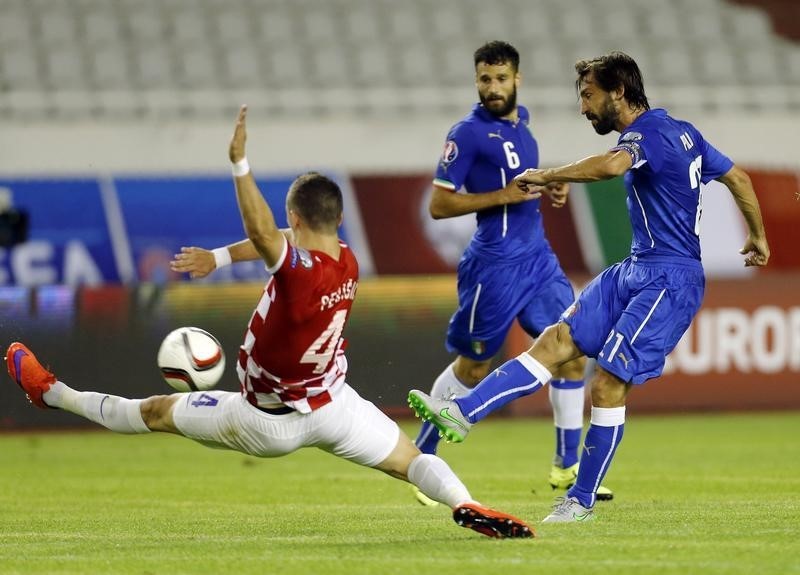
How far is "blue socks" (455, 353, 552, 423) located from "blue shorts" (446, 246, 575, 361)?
167 centimetres

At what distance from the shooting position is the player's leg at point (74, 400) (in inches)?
280

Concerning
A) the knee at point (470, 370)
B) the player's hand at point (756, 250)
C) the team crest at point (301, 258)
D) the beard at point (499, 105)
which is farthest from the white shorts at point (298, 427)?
the beard at point (499, 105)

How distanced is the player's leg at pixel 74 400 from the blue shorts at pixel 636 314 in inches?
81.0

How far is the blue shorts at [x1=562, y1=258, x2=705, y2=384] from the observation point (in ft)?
23.9

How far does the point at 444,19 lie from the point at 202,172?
4950 mm

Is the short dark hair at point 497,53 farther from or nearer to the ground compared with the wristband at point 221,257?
farther from the ground

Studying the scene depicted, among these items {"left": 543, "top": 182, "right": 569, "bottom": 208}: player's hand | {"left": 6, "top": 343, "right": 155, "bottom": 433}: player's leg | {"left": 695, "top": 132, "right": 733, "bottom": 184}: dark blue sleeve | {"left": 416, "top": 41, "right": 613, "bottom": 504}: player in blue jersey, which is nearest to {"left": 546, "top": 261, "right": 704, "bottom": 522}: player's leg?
{"left": 695, "top": 132, "right": 733, "bottom": 184}: dark blue sleeve

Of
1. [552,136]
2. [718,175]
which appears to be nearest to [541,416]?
[552,136]

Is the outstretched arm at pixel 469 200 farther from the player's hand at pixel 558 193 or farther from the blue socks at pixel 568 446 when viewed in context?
the blue socks at pixel 568 446

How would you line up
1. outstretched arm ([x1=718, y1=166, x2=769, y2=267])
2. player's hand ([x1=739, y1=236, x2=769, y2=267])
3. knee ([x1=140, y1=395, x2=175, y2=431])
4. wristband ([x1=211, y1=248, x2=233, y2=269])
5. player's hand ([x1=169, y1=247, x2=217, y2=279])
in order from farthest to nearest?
player's hand ([x1=739, y1=236, x2=769, y2=267]) → outstretched arm ([x1=718, y1=166, x2=769, y2=267]) → wristband ([x1=211, y1=248, x2=233, y2=269]) → knee ([x1=140, y1=395, x2=175, y2=431]) → player's hand ([x1=169, y1=247, x2=217, y2=279])

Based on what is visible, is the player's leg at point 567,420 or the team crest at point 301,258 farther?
A: the player's leg at point 567,420

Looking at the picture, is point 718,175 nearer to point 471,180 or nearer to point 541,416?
point 471,180

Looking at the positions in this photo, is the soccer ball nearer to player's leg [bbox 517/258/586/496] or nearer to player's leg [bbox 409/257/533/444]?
player's leg [bbox 409/257/533/444]

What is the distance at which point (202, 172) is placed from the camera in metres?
17.4
